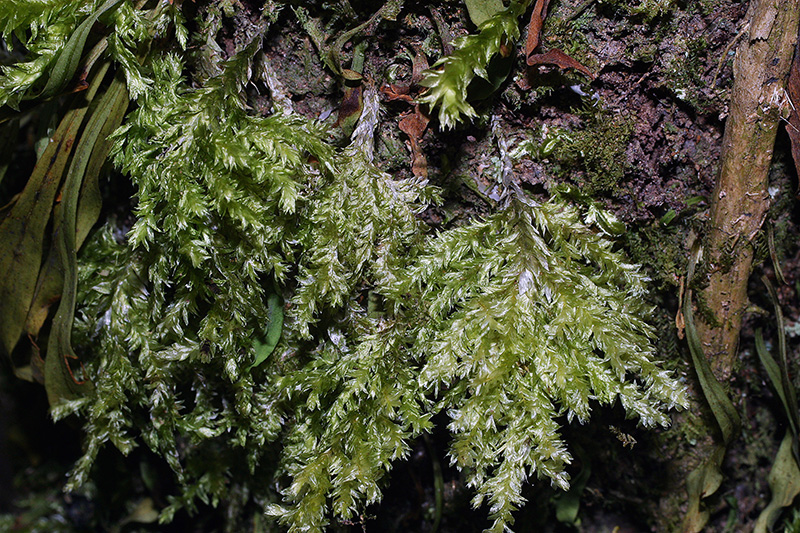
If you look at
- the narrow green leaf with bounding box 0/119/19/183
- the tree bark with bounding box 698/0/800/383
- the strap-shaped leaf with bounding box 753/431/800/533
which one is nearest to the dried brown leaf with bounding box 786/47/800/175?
the tree bark with bounding box 698/0/800/383

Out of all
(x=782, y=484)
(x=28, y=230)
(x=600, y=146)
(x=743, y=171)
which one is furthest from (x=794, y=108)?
(x=28, y=230)

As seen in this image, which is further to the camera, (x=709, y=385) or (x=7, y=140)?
(x=7, y=140)

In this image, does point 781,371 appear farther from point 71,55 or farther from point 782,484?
point 71,55

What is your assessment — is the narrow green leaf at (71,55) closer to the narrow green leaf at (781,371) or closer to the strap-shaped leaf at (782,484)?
the narrow green leaf at (781,371)

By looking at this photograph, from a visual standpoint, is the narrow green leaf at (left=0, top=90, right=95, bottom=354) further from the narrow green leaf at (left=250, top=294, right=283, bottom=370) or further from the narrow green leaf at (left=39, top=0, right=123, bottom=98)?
the narrow green leaf at (left=250, top=294, right=283, bottom=370)

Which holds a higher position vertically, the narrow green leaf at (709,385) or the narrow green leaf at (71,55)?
the narrow green leaf at (71,55)

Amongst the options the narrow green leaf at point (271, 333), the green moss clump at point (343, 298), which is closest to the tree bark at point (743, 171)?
the green moss clump at point (343, 298)
